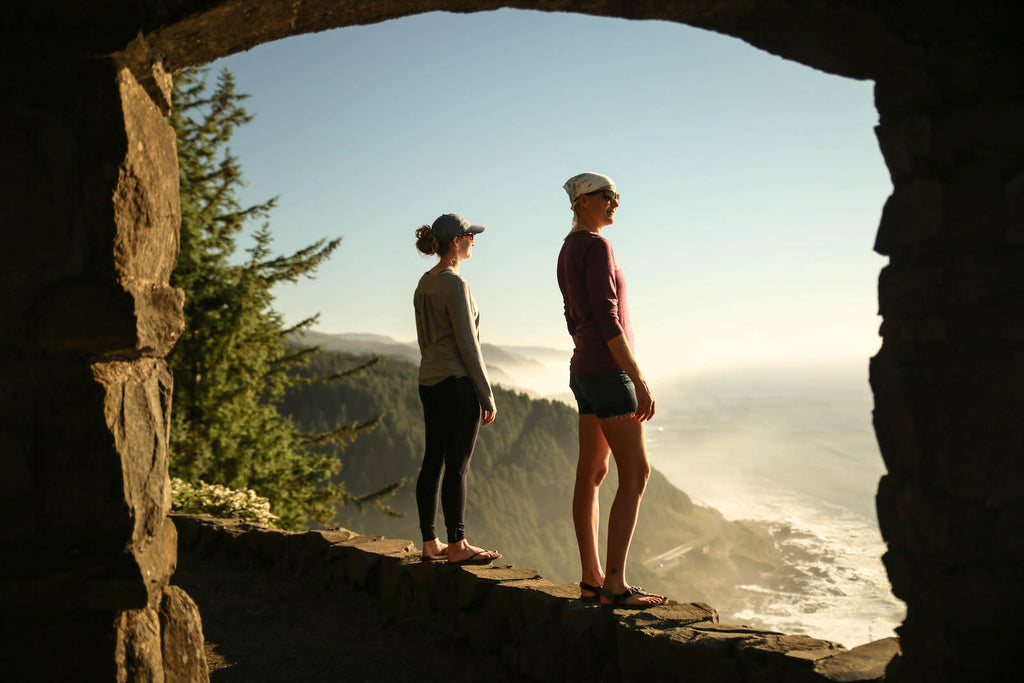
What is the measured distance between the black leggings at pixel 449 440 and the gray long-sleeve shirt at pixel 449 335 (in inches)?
2.1

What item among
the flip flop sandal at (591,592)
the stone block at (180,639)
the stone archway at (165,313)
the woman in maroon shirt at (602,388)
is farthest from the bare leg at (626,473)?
the stone block at (180,639)

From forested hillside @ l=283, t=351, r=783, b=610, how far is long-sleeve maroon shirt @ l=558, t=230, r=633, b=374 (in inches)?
617

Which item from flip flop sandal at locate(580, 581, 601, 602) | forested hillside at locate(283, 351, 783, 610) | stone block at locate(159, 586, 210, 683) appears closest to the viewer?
stone block at locate(159, 586, 210, 683)

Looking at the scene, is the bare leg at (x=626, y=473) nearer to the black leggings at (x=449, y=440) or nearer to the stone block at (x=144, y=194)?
the black leggings at (x=449, y=440)

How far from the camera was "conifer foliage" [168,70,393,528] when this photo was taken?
1152 centimetres

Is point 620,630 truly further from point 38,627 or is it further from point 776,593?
point 776,593

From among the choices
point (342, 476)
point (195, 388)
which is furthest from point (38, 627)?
point (342, 476)

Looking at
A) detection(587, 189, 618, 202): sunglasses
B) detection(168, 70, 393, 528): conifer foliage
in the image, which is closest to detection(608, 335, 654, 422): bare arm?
detection(587, 189, 618, 202): sunglasses

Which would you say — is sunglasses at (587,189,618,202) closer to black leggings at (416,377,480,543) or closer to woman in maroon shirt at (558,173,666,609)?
woman in maroon shirt at (558,173,666,609)

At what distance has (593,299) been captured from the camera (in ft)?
8.99

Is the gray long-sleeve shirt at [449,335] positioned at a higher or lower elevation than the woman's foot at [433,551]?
higher

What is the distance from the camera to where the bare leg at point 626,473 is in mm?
2695

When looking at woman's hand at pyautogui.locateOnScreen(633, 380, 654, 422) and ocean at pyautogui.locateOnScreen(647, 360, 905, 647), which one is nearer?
woman's hand at pyautogui.locateOnScreen(633, 380, 654, 422)

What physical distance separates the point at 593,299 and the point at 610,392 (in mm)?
371
